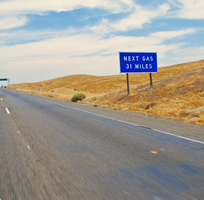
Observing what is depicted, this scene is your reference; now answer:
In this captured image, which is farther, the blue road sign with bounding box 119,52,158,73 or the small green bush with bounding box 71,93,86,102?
the small green bush with bounding box 71,93,86,102

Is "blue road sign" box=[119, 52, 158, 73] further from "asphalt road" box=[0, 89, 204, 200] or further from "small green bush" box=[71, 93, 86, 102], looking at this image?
"asphalt road" box=[0, 89, 204, 200]

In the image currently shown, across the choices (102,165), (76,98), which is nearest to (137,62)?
(76,98)

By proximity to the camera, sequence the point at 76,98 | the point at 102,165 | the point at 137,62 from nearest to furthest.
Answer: the point at 102,165 → the point at 137,62 → the point at 76,98

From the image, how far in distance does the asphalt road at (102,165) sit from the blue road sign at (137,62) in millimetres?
17338

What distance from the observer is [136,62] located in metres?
26.9

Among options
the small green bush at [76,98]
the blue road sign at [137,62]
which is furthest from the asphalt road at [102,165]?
the small green bush at [76,98]

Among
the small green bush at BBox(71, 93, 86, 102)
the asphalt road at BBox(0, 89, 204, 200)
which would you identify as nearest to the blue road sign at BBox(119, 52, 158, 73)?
the small green bush at BBox(71, 93, 86, 102)

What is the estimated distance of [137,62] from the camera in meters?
27.0

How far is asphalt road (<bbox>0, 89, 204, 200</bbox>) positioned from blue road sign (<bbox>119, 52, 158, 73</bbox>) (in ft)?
56.9

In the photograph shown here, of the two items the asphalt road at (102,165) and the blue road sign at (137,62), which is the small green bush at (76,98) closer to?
the blue road sign at (137,62)

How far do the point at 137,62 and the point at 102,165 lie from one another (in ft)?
73.0

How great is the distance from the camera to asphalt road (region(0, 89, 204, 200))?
415cm

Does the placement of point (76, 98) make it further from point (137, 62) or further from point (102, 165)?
point (102, 165)

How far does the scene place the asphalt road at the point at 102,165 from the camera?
415cm
